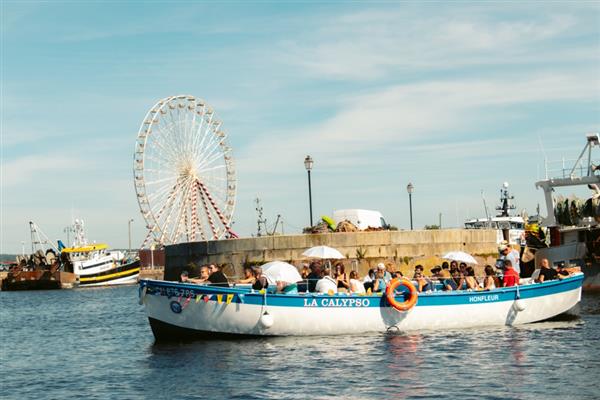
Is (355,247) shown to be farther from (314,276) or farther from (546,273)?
(314,276)

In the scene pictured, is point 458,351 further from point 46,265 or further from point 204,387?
point 46,265

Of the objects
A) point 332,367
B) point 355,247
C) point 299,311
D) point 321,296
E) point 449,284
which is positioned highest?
point 355,247

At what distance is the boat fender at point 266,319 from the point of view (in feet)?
80.7

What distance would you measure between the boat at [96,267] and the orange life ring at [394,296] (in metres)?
79.9

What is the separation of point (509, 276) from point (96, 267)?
80.8 metres

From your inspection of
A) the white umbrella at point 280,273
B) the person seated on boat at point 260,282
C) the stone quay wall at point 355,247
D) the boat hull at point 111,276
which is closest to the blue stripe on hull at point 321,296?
the person seated on boat at point 260,282

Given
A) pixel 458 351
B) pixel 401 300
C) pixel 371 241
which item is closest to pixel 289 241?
pixel 371 241

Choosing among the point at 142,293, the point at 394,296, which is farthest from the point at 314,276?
the point at 142,293

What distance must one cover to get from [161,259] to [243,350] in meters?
101

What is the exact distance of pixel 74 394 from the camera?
19453 mm

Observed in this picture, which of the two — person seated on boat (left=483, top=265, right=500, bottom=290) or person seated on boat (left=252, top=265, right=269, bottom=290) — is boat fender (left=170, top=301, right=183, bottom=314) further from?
person seated on boat (left=483, top=265, right=500, bottom=290)

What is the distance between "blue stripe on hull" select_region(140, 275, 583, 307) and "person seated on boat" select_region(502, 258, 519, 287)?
Answer: 27 centimetres

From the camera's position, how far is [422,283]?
26.5 meters

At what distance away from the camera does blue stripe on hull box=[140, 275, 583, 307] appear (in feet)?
80.7
